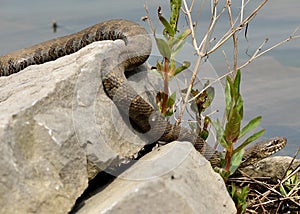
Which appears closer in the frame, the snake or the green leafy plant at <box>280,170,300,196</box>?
the snake

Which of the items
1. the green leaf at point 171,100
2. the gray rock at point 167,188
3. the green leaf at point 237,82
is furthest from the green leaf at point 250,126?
the green leaf at point 171,100

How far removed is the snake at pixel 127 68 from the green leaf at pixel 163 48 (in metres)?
0.45

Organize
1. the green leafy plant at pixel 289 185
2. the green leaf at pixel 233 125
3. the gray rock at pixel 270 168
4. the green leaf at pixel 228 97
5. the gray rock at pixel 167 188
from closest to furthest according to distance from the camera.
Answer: the gray rock at pixel 167 188 < the green leaf at pixel 233 125 < the green leaf at pixel 228 97 < the green leafy plant at pixel 289 185 < the gray rock at pixel 270 168

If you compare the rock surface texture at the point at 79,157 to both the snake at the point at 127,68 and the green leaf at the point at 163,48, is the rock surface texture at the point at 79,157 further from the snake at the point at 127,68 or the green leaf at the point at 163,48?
the green leaf at the point at 163,48

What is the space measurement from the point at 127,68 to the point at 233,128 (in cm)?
147

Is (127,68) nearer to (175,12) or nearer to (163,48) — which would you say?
(163,48)

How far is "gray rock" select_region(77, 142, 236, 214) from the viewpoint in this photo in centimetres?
415

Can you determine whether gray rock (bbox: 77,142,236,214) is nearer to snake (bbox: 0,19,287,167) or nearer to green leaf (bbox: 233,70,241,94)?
snake (bbox: 0,19,287,167)

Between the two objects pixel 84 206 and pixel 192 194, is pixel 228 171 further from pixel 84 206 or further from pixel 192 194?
pixel 84 206

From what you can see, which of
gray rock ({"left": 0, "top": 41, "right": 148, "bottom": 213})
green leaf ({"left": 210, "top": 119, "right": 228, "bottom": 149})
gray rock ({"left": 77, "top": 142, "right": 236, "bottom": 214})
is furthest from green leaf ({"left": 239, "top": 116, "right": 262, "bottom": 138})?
gray rock ({"left": 0, "top": 41, "right": 148, "bottom": 213})

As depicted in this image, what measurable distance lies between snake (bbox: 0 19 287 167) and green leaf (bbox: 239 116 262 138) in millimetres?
816

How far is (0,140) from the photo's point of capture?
395cm

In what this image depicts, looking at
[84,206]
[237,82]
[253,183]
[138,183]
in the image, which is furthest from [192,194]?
[253,183]

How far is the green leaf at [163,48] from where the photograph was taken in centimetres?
542
